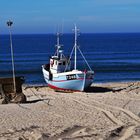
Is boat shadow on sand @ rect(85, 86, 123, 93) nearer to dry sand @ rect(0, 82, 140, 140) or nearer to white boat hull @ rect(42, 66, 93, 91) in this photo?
white boat hull @ rect(42, 66, 93, 91)

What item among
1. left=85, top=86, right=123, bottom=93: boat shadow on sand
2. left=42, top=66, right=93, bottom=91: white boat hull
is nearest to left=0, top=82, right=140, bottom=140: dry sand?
left=42, top=66, right=93, bottom=91: white boat hull

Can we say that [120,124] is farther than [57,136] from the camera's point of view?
Yes

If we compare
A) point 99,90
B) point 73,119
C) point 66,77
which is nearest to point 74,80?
point 66,77

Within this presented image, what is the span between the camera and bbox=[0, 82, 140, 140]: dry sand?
17.2 meters

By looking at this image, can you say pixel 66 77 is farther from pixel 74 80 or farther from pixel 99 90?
pixel 99 90

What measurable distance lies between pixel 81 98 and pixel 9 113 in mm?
8223

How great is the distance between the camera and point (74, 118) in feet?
70.4

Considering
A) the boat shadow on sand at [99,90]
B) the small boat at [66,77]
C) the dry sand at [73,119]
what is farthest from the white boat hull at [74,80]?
the dry sand at [73,119]

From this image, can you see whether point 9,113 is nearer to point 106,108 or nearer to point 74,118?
point 74,118

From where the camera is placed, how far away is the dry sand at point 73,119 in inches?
678

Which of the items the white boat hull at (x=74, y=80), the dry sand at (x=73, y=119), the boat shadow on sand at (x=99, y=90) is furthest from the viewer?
the boat shadow on sand at (x=99, y=90)

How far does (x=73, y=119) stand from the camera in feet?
69.5

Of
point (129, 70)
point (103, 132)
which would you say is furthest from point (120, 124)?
point (129, 70)

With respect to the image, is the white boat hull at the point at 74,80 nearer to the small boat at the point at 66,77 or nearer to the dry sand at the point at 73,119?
the small boat at the point at 66,77
